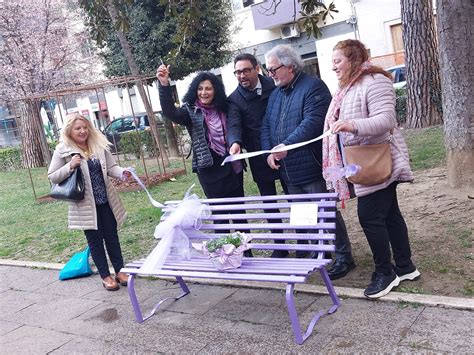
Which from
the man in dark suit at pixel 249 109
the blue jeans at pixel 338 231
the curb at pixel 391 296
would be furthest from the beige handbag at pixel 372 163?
the man in dark suit at pixel 249 109

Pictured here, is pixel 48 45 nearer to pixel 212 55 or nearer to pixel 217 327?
pixel 212 55

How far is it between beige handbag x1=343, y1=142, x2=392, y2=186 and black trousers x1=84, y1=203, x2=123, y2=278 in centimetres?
236

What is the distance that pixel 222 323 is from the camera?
12.6 ft

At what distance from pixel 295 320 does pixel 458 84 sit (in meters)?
3.54

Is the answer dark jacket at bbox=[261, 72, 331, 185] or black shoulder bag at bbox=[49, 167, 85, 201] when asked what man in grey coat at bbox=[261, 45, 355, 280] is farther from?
black shoulder bag at bbox=[49, 167, 85, 201]

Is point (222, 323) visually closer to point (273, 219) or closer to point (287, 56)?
point (273, 219)

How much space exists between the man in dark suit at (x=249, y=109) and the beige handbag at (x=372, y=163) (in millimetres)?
1110

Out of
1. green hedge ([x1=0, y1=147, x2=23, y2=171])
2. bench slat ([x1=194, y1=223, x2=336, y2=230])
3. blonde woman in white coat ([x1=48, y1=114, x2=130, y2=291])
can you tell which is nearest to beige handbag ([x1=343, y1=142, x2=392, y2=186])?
bench slat ([x1=194, y1=223, x2=336, y2=230])

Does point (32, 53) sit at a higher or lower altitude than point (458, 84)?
higher

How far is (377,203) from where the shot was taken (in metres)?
3.65

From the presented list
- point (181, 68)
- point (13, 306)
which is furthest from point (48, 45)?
point (13, 306)

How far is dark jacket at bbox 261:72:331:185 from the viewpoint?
13.2 ft

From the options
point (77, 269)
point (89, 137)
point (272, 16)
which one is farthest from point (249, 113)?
point (272, 16)

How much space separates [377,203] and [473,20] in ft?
9.14
